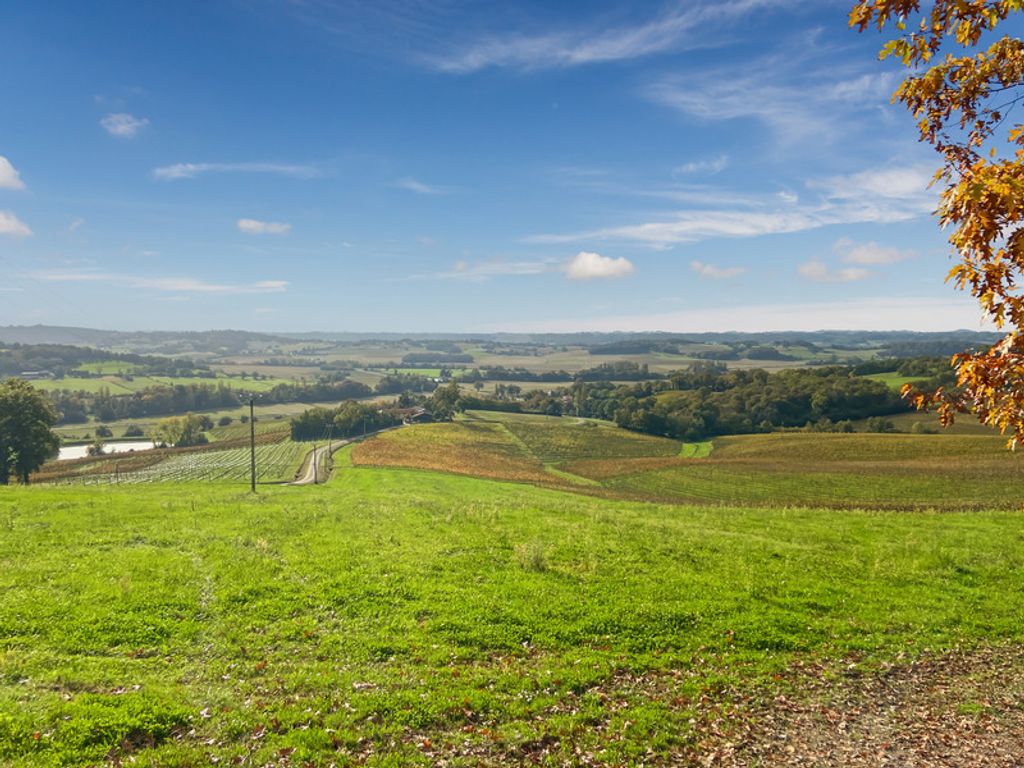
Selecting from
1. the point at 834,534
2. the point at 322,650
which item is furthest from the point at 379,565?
the point at 834,534

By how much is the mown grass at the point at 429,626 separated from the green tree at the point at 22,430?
5217cm

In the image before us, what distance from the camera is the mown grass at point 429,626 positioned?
10469 mm

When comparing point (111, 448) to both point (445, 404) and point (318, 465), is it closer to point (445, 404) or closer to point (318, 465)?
point (445, 404)

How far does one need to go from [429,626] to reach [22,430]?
75456mm

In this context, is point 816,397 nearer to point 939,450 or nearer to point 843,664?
point 939,450

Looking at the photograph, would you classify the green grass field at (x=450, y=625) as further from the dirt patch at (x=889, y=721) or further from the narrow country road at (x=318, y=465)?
the narrow country road at (x=318, y=465)

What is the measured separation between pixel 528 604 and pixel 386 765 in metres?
7.55

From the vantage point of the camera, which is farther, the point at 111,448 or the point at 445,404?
the point at 445,404

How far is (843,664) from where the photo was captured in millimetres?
14203

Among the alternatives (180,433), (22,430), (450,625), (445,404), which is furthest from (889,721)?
(180,433)

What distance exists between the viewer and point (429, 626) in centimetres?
1519

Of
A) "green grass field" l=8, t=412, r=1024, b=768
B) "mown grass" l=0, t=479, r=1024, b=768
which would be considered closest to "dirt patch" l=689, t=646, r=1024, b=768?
"green grass field" l=8, t=412, r=1024, b=768

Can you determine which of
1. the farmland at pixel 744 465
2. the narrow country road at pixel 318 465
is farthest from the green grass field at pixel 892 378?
the narrow country road at pixel 318 465

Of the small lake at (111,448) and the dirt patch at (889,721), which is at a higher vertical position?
the dirt patch at (889,721)
